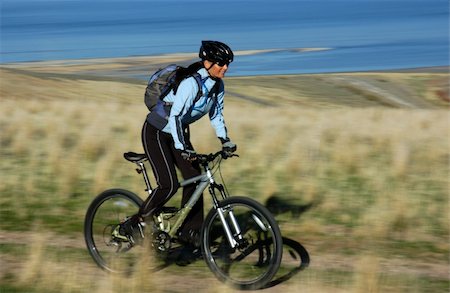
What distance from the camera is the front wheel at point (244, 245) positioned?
6805 millimetres

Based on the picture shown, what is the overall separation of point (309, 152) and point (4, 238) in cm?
625

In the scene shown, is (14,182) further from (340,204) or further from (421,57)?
(421,57)

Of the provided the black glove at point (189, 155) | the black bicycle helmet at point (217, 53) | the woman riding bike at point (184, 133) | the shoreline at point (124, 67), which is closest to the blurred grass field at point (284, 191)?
the woman riding bike at point (184, 133)

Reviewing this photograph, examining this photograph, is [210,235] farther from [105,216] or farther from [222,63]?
[222,63]

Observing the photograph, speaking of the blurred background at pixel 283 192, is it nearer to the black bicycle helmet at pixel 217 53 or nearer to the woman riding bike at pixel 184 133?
the woman riding bike at pixel 184 133

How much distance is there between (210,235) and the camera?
7.28 meters

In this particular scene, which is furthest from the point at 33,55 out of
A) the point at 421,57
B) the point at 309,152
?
the point at 309,152

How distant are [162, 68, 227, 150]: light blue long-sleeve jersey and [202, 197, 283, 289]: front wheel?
0.71 meters

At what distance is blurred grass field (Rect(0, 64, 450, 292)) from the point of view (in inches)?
296

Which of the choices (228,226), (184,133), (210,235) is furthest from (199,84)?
(210,235)

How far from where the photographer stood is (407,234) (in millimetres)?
9367

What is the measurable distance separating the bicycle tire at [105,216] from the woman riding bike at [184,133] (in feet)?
0.55

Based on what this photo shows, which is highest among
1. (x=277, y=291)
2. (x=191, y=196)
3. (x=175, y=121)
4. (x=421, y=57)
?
(x=421, y=57)

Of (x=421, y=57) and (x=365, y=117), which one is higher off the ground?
(x=421, y=57)
